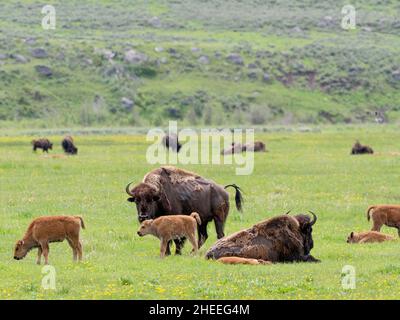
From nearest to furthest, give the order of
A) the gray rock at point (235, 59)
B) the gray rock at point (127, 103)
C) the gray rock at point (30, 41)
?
the gray rock at point (127, 103) < the gray rock at point (30, 41) < the gray rock at point (235, 59)

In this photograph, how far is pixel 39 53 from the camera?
4375 inches

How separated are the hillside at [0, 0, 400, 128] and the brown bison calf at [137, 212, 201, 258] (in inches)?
2944

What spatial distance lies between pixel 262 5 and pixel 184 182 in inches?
5444

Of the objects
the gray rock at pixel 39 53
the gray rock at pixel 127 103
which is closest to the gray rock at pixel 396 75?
the gray rock at pixel 127 103

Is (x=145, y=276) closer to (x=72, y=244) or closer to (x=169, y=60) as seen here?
(x=72, y=244)

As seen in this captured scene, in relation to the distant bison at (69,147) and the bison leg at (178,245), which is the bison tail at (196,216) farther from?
the distant bison at (69,147)

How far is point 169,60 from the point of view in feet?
376

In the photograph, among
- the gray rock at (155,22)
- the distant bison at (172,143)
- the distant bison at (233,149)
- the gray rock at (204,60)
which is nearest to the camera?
the distant bison at (233,149)

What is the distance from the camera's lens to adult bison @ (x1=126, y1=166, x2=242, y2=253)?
1852 centimetres

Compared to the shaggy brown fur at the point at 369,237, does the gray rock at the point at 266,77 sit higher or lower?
lower

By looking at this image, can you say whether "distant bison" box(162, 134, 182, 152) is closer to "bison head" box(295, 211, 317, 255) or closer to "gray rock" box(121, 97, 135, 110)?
"bison head" box(295, 211, 317, 255)

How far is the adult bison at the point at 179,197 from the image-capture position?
18516 mm

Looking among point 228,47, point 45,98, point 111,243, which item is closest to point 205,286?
point 111,243

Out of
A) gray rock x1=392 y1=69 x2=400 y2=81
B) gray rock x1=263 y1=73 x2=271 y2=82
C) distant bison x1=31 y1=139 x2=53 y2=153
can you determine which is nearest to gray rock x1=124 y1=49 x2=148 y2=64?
gray rock x1=263 y1=73 x2=271 y2=82
